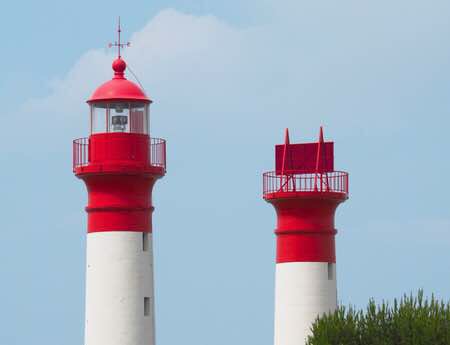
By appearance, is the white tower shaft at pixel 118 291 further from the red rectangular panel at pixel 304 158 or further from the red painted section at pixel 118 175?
the red rectangular panel at pixel 304 158

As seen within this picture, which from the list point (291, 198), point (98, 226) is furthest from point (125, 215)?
point (291, 198)

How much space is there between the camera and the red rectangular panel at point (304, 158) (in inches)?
2714

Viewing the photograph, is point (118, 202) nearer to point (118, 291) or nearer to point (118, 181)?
point (118, 181)

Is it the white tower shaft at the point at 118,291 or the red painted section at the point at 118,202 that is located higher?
the red painted section at the point at 118,202

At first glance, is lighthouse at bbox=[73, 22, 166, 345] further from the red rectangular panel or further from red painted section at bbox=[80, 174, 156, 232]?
the red rectangular panel

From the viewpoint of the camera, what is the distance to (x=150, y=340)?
6325 cm

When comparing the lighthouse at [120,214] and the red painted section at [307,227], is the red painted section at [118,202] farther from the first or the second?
the red painted section at [307,227]

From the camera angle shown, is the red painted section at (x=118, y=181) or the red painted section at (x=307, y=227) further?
the red painted section at (x=307, y=227)

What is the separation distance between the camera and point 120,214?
63.5m

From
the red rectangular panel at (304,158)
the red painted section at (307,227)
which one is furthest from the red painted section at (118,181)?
the red rectangular panel at (304,158)

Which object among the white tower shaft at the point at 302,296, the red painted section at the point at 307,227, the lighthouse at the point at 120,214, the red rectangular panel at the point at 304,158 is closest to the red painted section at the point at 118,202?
the lighthouse at the point at 120,214

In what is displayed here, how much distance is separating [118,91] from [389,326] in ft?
37.6

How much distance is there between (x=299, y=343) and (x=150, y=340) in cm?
604

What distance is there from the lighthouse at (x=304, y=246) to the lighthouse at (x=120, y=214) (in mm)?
5590
